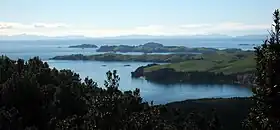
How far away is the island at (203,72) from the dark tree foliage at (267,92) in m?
85.2

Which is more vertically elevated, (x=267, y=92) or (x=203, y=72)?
(x=267, y=92)

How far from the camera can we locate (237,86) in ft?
316

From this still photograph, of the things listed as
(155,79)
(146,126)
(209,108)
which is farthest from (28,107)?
(155,79)

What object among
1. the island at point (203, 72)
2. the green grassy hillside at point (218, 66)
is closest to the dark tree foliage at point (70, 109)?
the island at point (203, 72)

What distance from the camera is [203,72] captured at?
112m

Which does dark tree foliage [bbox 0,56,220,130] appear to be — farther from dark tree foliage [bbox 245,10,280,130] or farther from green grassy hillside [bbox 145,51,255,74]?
green grassy hillside [bbox 145,51,255,74]

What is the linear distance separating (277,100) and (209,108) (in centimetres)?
4213

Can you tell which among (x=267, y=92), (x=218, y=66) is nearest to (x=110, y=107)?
(x=267, y=92)

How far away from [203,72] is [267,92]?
329ft

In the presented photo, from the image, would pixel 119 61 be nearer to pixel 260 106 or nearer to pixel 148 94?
pixel 148 94

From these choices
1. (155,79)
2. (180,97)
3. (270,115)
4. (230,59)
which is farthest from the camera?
(230,59)

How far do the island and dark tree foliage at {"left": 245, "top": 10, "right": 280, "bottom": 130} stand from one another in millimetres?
85161

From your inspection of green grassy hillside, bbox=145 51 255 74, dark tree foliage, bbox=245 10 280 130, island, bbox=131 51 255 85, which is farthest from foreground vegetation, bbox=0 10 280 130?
green grassy hillside, bbox=145 51 255 74

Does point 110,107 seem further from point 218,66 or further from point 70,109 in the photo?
point 218,66
